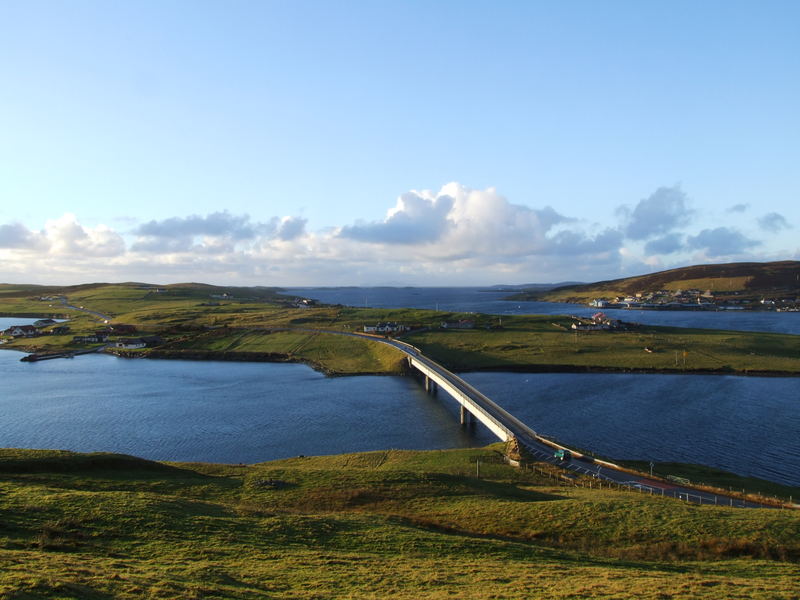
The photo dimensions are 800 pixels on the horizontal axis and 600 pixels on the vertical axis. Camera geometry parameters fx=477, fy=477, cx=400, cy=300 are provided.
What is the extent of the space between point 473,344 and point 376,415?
60342 millimetres

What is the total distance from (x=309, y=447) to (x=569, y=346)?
3299 inches

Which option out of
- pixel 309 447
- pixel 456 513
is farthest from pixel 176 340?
pixel 456 513

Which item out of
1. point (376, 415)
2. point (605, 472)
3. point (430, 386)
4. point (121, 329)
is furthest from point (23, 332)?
point (605, 472)

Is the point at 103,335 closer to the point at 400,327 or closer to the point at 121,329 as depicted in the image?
the point at 121,329

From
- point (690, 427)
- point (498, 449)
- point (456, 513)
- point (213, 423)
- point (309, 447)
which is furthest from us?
point (213, 423)

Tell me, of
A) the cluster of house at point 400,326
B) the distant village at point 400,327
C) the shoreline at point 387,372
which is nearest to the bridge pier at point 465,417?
the shoreline at point 387,372

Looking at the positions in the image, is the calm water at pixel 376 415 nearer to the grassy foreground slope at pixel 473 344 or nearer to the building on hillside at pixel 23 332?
the grassy foreground slope at pixel 473 344

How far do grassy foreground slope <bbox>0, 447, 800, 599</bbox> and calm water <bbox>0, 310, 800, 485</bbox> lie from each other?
69.5 ft

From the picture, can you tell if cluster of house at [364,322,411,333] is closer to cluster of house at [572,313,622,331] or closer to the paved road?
cluster of house at [572,313,622,331]

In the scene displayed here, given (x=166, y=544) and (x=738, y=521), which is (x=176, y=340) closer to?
(x=166, y=544)

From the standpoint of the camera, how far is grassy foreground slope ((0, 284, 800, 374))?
362ft

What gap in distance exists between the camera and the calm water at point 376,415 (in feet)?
196

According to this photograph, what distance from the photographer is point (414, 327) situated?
158 meters

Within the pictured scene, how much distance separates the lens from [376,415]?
7512 centimetres
